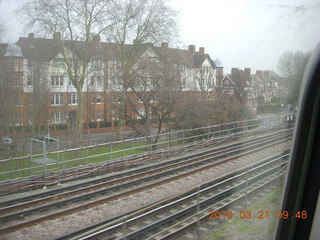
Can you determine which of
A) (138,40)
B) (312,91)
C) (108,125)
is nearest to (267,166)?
(312,91)

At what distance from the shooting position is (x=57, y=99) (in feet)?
10.6

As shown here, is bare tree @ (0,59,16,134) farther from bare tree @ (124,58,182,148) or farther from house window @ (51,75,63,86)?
bare tree @ (124,58,182,148)

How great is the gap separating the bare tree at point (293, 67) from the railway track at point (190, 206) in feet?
1.87

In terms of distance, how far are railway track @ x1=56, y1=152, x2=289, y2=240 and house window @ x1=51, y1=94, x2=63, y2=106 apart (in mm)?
1417

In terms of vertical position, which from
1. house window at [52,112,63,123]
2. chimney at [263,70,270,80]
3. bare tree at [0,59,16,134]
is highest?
chimney at [263,70,270,80]

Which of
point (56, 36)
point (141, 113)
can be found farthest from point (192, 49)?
point (56, 36)

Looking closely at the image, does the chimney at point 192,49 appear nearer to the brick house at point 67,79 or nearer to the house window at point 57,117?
the brick house at point 67,79

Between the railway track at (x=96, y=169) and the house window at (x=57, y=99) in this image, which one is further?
the house window at (x=57, y=99)

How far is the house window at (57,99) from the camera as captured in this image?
3.17 meters

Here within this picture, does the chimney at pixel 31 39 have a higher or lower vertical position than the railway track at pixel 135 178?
higher

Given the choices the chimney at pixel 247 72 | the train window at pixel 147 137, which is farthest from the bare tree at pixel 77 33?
the chimney at pixel 247 72

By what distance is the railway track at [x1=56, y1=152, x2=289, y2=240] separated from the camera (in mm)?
2557

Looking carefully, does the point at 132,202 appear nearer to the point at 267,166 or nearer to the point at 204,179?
the point at 204,179

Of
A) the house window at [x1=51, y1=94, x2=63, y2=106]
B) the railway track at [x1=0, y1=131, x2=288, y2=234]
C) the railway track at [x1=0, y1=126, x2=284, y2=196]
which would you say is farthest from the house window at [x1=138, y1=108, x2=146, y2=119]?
the house window at [x1=51, y1=94, x2=63, y2=106]
